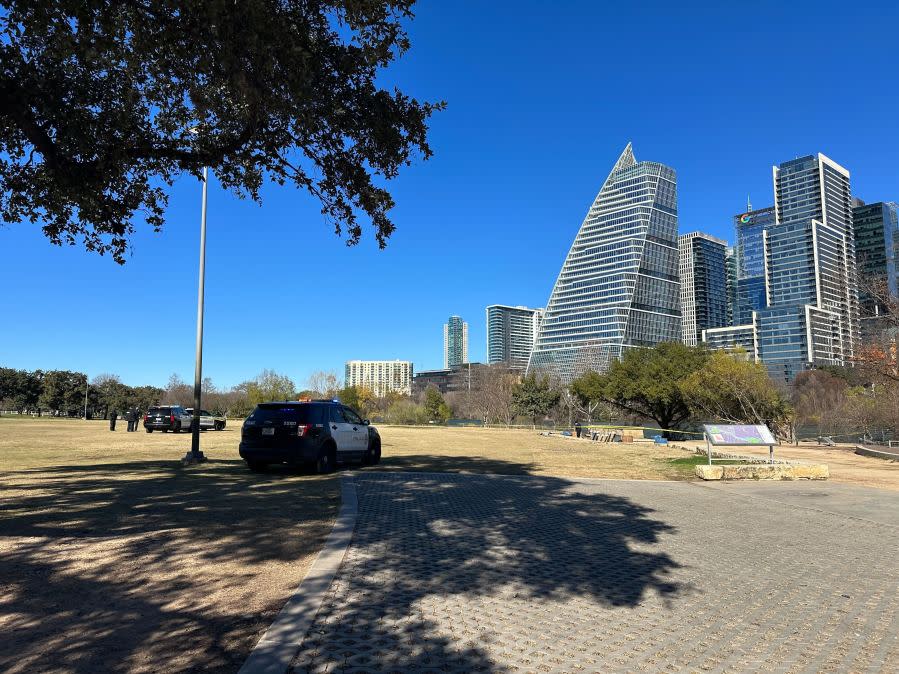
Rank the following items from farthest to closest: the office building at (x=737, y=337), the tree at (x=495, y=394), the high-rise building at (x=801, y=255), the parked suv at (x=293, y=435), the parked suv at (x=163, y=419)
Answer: the office building at (x=737, y=337), the tree at (x=495, y=394), the high-rise building at (x=801, y=255), the parked suv at (x=163, y=419), the parked suv at (x=293, y=435)

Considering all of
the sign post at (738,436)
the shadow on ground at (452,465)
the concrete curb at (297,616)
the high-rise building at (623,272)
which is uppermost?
the high-rise building at (623,272)

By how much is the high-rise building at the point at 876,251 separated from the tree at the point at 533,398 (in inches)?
1536

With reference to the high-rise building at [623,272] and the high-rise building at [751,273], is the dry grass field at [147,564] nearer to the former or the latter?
the high-rise building at [623,272]

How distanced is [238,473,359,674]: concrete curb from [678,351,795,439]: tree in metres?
32.8

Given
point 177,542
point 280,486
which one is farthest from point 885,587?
point 280,486

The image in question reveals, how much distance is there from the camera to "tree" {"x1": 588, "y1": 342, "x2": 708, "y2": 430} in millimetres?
43906

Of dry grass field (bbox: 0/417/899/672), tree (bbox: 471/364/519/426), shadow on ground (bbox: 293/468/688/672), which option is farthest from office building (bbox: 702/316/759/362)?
dry grass field (bbox: 0/417/899/672)

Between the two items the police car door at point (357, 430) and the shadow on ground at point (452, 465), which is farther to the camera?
the shadow on ground at point (452, 465)

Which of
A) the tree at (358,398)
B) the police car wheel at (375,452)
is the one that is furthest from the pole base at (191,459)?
the tree at (358,398)

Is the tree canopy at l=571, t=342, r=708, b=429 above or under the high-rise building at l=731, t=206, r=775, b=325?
under

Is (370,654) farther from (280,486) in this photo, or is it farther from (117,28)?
(280,486)

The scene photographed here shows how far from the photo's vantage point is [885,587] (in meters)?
5.45

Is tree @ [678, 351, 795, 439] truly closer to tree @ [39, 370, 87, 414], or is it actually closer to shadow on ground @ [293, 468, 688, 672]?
shadow on ground @ [293, 468, 688, 672]

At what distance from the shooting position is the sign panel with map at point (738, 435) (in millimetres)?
15406
